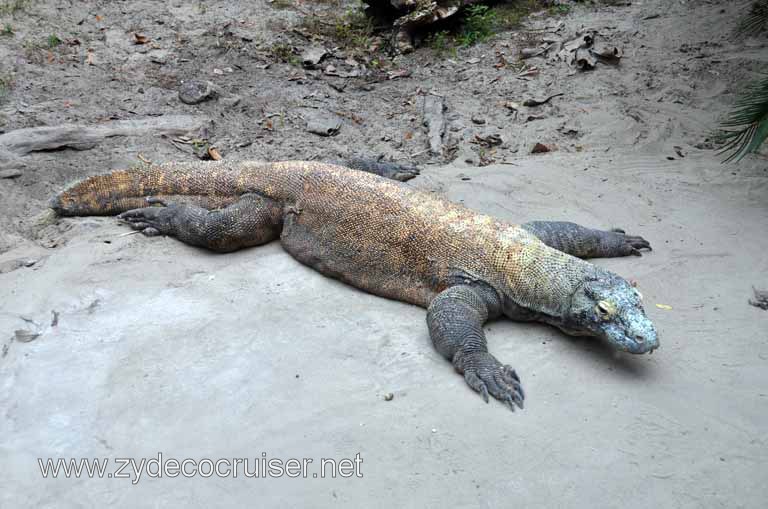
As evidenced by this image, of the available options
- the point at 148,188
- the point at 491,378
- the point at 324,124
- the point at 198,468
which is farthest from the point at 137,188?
the point at 491,378

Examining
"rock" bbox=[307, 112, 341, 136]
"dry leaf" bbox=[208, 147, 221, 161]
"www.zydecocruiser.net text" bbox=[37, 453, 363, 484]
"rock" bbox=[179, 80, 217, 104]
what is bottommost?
"www.zydecocruiser.net text" bbox=[37, 453, 363, 484]

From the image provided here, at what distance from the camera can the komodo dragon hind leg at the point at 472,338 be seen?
9.45ft

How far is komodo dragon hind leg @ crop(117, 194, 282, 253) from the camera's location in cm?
415

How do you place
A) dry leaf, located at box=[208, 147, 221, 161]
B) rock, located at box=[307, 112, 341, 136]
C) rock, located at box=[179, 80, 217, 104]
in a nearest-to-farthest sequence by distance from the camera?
dry leaf, located at box=[208, 147, 221, 161], rock, located at box=[307, 112, 341, 136], rock, located at box=[179, 80, 217, 104]

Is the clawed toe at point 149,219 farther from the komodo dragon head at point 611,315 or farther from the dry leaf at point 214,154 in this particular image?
the komodo dragon head at point 611,315

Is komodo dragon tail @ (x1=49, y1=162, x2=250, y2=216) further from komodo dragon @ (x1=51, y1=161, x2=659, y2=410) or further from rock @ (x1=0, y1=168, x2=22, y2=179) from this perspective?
rock @ (x1=0, y1=168, x2=22, y2=179)

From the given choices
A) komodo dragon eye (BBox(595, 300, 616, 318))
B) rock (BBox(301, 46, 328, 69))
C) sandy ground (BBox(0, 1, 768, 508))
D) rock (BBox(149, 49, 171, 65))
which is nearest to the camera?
sandy ground (BBox(0, 1, 768, 508))

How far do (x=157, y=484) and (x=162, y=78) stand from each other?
546cm

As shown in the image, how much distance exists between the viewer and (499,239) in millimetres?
3594

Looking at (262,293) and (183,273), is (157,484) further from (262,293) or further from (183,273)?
(183,273)

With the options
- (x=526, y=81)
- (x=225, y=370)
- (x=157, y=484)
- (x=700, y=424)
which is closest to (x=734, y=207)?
(x=700, y=424)

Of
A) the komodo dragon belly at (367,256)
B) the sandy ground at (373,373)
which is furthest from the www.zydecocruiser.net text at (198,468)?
the komodo dragon belly at (367,256)

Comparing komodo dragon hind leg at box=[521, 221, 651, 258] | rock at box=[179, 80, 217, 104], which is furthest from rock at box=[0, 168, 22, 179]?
komodo dragon hind leg at box=[521, 221, 651, 258]

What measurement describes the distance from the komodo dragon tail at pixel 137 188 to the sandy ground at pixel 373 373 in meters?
0.17
